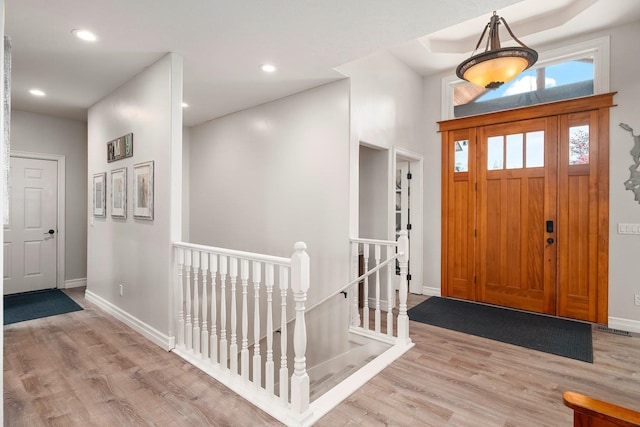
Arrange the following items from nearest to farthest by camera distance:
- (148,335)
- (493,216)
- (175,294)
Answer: (175,294) → (148,335) → (493,216)

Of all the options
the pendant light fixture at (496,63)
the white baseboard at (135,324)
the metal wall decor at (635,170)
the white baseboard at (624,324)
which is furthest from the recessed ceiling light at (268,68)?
the white baseboard at (624,324)

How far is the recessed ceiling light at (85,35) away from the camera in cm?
253

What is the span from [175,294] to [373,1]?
271 cm

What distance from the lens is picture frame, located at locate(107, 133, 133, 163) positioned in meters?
3.47

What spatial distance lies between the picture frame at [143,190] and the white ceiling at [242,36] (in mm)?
957

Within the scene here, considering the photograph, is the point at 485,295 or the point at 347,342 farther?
the point at 485,295

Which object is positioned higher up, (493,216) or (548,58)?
(548,58)

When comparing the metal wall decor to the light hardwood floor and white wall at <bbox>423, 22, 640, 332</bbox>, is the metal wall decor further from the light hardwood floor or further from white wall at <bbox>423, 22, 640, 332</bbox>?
the light hardwood floor

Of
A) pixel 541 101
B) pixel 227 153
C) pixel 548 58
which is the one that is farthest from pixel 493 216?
pixel 227 153

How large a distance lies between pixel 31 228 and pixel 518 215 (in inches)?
264

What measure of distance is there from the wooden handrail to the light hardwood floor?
1105 millimetres

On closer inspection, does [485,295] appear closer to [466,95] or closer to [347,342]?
[347,342]

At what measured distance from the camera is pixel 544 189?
4.05m

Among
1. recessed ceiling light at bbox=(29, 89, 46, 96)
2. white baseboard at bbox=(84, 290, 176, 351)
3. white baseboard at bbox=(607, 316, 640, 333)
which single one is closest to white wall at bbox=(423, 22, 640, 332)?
white baseboard at bbox=(607, 316, 640, 333)
